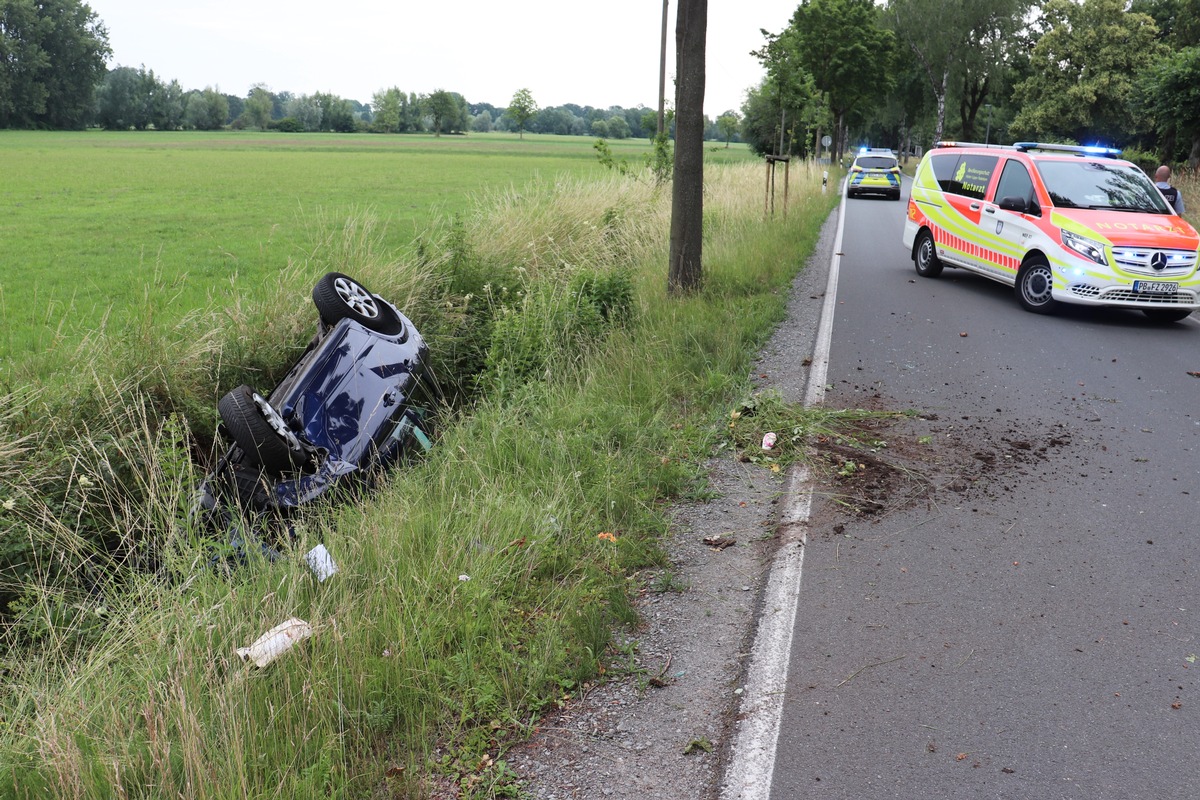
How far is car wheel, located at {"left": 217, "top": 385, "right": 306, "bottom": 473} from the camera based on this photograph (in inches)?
226

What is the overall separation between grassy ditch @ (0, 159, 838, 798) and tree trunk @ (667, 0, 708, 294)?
3.79 feet

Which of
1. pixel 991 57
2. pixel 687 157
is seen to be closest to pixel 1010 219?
pixel 687 157

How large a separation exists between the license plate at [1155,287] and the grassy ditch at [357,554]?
14.3ft

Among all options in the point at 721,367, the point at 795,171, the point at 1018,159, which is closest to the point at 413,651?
the point at 721,367

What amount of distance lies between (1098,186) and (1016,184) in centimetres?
95

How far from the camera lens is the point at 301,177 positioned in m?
39.0

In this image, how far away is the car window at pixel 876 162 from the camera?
1372 inches

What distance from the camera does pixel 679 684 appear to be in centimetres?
376

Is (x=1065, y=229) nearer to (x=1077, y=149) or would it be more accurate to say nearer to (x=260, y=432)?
(x=1077, y=149)

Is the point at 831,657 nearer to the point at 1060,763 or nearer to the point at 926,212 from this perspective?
the point at 1060,763

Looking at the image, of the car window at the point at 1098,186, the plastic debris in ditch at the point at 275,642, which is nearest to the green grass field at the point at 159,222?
the plastic debris in ditch at the point at 275,642

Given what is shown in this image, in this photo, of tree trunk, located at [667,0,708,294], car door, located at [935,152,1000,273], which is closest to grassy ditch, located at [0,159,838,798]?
tree trunk, located at [667,0,708,294]

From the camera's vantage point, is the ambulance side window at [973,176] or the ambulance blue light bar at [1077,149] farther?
the ambulance side window at [973,176]

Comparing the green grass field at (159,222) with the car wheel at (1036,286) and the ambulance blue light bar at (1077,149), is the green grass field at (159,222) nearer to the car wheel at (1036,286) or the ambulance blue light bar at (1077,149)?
the ambulance blue light bar at (1077,149)
